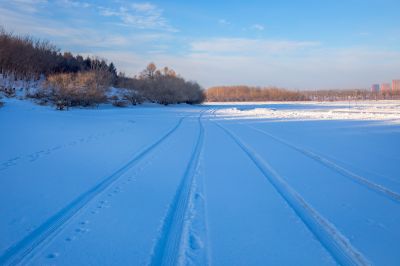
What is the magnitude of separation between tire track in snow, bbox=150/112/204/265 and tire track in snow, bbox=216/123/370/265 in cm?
176

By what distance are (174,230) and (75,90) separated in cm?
Answer: 3511

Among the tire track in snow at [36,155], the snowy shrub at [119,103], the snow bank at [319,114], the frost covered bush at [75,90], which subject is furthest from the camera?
the snowy shrub at [119,103]

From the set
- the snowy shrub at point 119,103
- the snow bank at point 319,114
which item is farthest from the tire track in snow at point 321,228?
the snowy shrub at point 119,103

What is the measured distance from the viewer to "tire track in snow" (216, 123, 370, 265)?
3.56m

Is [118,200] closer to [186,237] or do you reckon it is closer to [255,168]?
[186,237]

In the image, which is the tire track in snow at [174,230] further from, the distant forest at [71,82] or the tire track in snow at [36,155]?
the distant forest at [71,82]

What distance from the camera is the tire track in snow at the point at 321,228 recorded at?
3557 millimetres

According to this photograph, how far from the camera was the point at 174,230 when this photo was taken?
422cm

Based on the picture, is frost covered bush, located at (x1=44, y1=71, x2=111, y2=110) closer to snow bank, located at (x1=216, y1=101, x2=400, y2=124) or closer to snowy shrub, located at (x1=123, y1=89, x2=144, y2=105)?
snowy shrub, located at (x1=123, y1=89, x2=144, y2=105)

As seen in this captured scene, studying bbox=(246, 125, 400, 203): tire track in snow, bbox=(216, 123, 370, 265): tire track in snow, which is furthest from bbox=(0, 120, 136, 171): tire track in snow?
bbox=(246, 125, 400, 203): tire track in snow

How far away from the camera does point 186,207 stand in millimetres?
5074

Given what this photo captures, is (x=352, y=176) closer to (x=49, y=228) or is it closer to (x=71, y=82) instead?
(x=49, y=228)

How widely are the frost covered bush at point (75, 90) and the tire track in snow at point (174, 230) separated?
30.4 m

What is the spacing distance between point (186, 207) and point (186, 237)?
1075 mm
